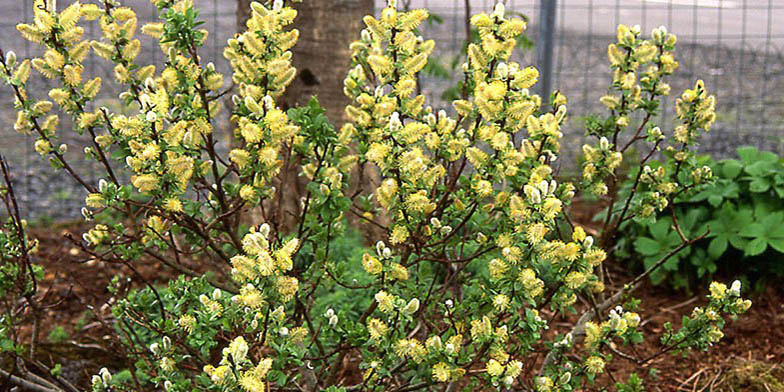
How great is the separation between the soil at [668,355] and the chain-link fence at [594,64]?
6.06 feet

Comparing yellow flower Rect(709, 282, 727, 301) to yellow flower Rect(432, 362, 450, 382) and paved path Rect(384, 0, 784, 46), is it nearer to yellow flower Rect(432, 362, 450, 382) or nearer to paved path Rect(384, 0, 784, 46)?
yellow flower Rect(432, 362, 450, 382)

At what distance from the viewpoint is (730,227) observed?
11.2 feet

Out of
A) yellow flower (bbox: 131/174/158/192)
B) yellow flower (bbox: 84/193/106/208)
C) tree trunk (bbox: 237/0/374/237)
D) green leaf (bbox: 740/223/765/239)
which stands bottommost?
green leaf (bbox: 740/223/765/239)

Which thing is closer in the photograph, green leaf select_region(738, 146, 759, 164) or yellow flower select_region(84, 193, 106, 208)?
yellow flower select_region(84, 193, 106, 208)

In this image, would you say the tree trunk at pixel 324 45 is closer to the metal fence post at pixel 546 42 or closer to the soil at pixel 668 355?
the soil at pixel 668 355

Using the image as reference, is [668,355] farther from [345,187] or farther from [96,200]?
[96,200]

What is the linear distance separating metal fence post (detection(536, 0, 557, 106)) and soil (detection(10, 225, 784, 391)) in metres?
1.46

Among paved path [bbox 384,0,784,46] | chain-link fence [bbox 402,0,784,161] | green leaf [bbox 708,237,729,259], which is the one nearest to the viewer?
green leaf [bbox 708,237,729,259]

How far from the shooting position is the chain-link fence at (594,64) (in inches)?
212

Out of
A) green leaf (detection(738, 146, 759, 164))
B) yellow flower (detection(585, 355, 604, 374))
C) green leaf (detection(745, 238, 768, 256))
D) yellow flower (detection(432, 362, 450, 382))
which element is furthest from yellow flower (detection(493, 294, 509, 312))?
green leaf (detection(738, 146, 759, 164))

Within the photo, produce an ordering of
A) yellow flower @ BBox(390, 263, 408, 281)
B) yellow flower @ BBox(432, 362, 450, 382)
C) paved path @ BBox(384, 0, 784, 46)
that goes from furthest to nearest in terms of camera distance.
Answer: paved path @ BBox(384, 0, 784, 46), yellow flower @ BBox(390, 263, 408, 281), yellow flower @ BBox(432, 362, 450, 382)

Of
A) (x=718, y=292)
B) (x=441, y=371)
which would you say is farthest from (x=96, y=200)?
(x=718, y=292)

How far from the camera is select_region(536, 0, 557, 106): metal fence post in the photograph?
4891 millimetres

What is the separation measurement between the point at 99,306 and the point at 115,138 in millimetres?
2090
